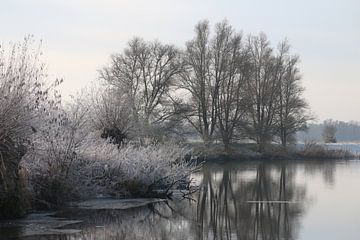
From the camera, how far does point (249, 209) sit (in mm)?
19156

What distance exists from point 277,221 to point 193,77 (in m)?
37.8

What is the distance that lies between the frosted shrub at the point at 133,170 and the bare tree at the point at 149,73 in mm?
25964

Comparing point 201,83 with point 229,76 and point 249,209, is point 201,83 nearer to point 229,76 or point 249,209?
point 229,76

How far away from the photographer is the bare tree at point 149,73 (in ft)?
161

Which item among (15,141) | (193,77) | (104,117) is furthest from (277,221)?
(193,77)

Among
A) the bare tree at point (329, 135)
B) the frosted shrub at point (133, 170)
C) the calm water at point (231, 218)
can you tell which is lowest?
the calm water at point (231, 218)

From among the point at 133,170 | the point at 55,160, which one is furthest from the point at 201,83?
the point at 55,160

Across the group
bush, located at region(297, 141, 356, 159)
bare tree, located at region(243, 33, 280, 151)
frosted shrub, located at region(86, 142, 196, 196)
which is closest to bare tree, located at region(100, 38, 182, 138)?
bare tree, located at region(243, 33, 280, 151)

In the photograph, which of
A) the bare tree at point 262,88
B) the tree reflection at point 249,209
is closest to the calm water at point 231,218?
the tree reflection at point 249,209

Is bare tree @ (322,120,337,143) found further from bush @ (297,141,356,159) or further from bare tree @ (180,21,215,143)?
bare tree @ (180,21,215,143)

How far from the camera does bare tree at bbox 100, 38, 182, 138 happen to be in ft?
161

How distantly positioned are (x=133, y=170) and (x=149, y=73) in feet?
98.8

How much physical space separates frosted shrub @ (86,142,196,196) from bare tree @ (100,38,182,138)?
26.0 meters

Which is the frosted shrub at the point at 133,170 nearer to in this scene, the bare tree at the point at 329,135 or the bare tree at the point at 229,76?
the bare tree at the point at 229,76
